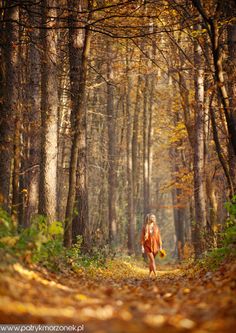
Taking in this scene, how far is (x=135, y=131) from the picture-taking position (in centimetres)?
3044

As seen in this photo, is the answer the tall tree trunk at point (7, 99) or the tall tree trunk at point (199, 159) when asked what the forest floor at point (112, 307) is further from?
the tall tree trunk at point (199, 159)

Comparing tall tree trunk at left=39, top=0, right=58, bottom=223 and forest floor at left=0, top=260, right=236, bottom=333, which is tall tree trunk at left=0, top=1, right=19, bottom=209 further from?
forest floor at left=0, top=260, right=236, bottom=333

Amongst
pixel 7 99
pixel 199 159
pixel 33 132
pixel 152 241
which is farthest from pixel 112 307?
pixel 199 159

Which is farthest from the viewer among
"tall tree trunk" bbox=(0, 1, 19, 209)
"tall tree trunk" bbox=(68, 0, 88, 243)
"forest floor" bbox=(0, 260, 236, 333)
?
→ "tall tree trunk" bbox=(68, 0, 88, 243)

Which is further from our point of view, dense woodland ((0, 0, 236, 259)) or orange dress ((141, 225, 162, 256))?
Answer: orange dress ((141, 225, 162, 256))

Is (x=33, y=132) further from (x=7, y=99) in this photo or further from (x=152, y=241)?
(x=7, y=99)

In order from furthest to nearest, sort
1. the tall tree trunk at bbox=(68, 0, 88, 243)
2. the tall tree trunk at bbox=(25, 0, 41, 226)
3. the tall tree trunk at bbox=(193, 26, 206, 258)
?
1. the tall tree trunk at bbox=(193, 26, 206, 258)
2. the tall tree trunk at bbox=(25, 0, 41, 226)
3. the tall tree trunk at bbox=(68, 0, 88, 243)

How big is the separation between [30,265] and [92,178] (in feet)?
109

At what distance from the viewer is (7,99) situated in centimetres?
1102

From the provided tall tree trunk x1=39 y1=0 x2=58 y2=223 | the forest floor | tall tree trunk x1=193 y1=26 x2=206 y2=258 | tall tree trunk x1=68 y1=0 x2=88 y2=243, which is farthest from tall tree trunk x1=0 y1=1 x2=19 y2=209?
tall tree trunk x1=193 y1=26 x2=206 y2=258

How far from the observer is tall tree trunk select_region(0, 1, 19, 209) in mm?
10852

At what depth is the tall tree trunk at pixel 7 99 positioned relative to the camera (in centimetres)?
1085

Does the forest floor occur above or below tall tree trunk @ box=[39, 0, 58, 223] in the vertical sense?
below

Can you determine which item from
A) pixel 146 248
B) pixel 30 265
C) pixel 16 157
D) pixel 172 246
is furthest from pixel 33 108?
pixel 172 246
